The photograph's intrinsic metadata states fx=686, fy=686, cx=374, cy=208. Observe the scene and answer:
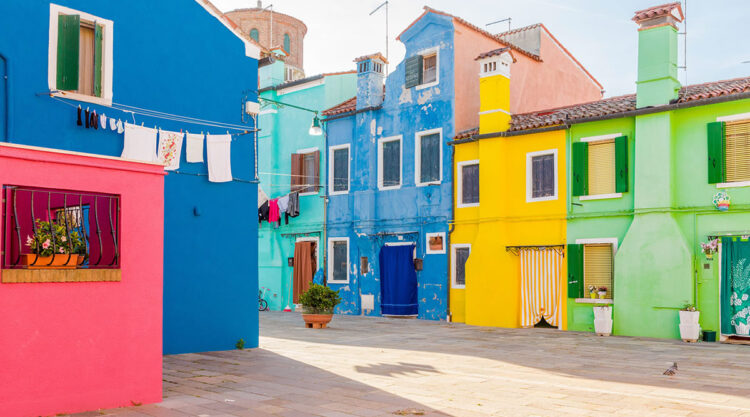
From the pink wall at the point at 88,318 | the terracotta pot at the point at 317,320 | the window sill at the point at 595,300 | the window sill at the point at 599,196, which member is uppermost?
the window sill at the point at 599,196

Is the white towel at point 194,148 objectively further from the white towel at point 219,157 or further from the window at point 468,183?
the window at point 468,183

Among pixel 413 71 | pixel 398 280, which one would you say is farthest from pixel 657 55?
pixel 398 280

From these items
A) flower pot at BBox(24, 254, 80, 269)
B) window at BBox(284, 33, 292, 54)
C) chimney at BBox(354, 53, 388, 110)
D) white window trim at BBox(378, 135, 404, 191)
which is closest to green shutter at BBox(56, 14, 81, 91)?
flower pot at BBox(24, 254, 80, 269)

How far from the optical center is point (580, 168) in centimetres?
1834

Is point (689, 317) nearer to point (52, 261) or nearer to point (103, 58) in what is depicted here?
point (103, 58)

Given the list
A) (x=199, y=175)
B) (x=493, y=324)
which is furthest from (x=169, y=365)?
(x=493, y=324)

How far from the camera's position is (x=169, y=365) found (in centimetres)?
1127

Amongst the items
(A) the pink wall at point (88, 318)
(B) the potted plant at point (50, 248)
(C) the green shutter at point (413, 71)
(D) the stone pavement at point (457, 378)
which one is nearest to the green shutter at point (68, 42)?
(A) the pink wall at point (88, 318)

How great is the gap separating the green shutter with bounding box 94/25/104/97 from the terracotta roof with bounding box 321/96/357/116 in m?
13.0

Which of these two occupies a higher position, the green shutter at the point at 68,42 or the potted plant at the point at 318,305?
the green shutter at the point at 68,42

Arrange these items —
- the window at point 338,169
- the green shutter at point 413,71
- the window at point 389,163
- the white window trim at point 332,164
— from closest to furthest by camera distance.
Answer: the green shutter at point 413,71 → the window at point 389,163 → the white window trim at point 332,164 → the window at point 338,169

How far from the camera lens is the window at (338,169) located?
961 inches

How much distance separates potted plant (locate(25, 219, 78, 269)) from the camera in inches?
297

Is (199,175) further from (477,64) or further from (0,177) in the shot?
(477,64)
